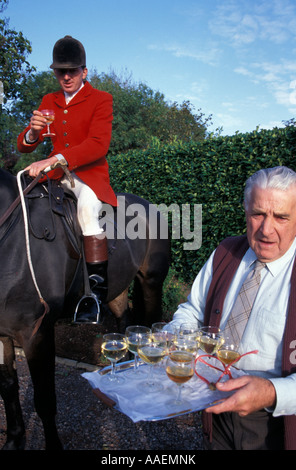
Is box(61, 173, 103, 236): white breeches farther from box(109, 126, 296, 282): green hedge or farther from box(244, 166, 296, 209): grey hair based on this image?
box(109, 126, 296, 282): green hedge

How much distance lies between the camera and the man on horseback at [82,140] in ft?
10.2

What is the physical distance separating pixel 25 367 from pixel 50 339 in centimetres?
201

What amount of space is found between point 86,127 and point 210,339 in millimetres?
2531

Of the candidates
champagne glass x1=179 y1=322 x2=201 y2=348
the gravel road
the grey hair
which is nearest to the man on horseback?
the gravel road

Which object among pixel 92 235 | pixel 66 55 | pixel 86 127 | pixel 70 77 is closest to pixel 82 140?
pixel 86 127

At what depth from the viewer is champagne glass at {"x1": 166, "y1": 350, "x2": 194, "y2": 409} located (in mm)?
1423

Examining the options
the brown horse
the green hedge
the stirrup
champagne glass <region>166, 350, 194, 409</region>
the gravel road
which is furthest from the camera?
the green hedge

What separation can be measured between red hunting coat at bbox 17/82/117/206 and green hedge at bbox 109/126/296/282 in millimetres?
3084

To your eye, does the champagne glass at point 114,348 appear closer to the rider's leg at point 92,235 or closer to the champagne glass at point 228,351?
the champagne glass at point 228,351

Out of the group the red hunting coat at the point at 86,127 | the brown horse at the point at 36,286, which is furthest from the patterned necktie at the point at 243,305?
the red hunting coat at the point at 86,127

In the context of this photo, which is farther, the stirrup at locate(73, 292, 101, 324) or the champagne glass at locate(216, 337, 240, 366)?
the stirrup at locate(73, 292, 101, 324)

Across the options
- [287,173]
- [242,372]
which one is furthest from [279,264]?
[242,372]

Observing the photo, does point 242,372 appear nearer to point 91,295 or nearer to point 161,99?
point 91,295

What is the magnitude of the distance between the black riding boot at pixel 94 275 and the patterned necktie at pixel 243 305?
63.8 inches
